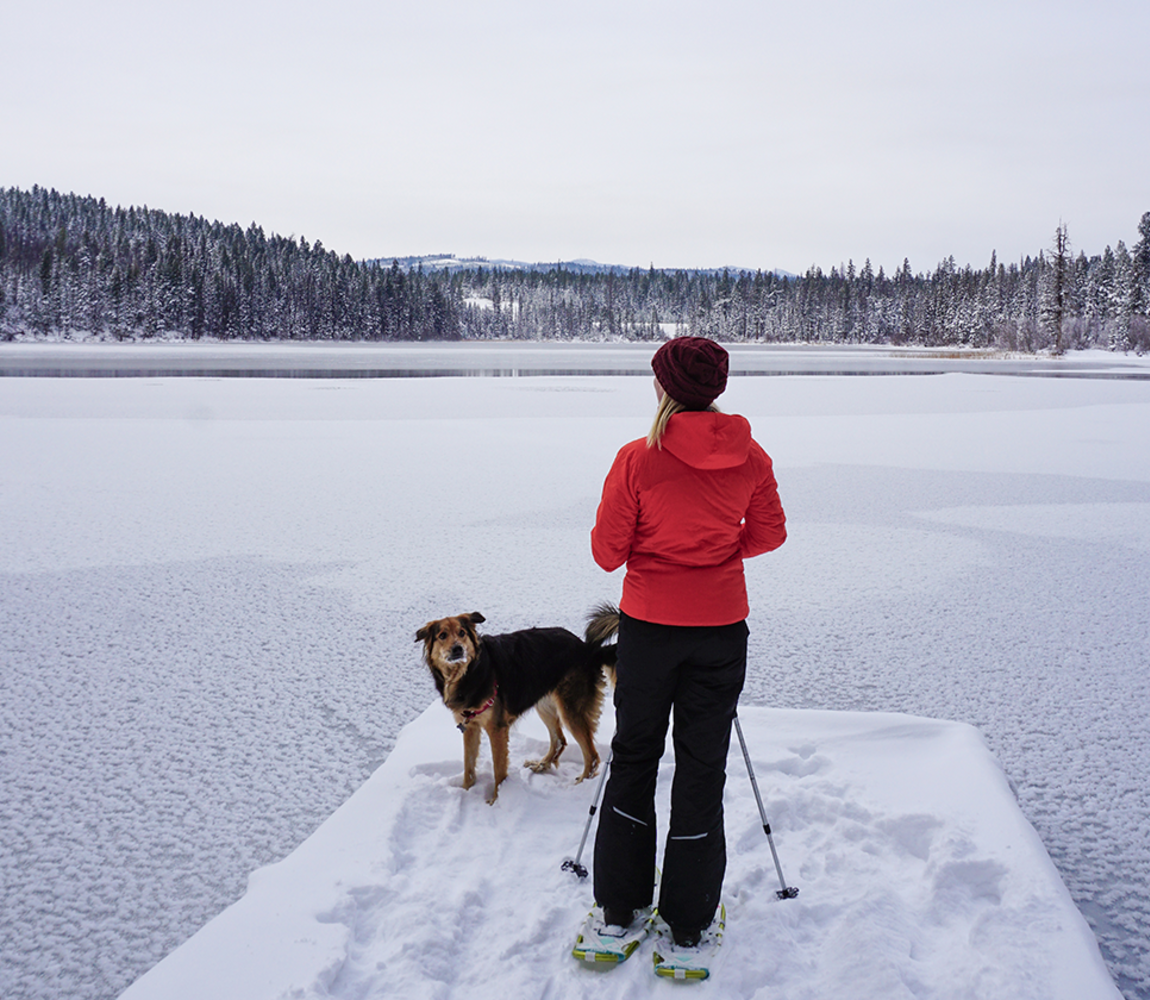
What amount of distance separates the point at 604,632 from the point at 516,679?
38 centimetres

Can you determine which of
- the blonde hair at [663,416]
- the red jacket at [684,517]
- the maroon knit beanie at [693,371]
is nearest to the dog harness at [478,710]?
the red jacket at [684,517]

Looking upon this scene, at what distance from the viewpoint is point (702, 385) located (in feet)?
7.04

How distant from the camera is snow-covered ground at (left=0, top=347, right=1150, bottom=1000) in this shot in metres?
2.55

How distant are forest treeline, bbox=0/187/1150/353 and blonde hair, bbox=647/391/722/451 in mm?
64017

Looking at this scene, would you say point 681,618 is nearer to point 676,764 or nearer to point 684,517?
point 684,517

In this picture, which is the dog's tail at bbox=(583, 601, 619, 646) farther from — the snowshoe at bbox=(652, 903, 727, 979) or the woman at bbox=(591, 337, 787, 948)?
the snowshoe at bbox=(652, 903, 727, 979)

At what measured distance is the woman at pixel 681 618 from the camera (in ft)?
7.11

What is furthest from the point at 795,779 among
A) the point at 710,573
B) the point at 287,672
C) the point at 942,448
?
the point at 942,448

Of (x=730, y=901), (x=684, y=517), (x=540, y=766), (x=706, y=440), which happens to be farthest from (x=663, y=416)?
(x=540, y=766)

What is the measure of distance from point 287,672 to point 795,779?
264cm

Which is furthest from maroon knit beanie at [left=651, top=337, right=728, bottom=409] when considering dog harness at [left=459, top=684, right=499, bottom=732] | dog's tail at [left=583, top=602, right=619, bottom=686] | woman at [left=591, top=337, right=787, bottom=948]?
dog harness at [left=459, top=684, right=499, bottom=732]

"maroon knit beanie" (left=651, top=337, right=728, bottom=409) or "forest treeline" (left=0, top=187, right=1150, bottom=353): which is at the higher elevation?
"forest treeline" (left=0, top=187, right=1150, bottom=353)

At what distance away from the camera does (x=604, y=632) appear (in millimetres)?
3160

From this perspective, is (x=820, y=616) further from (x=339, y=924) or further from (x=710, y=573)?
(x=339, y=924)
